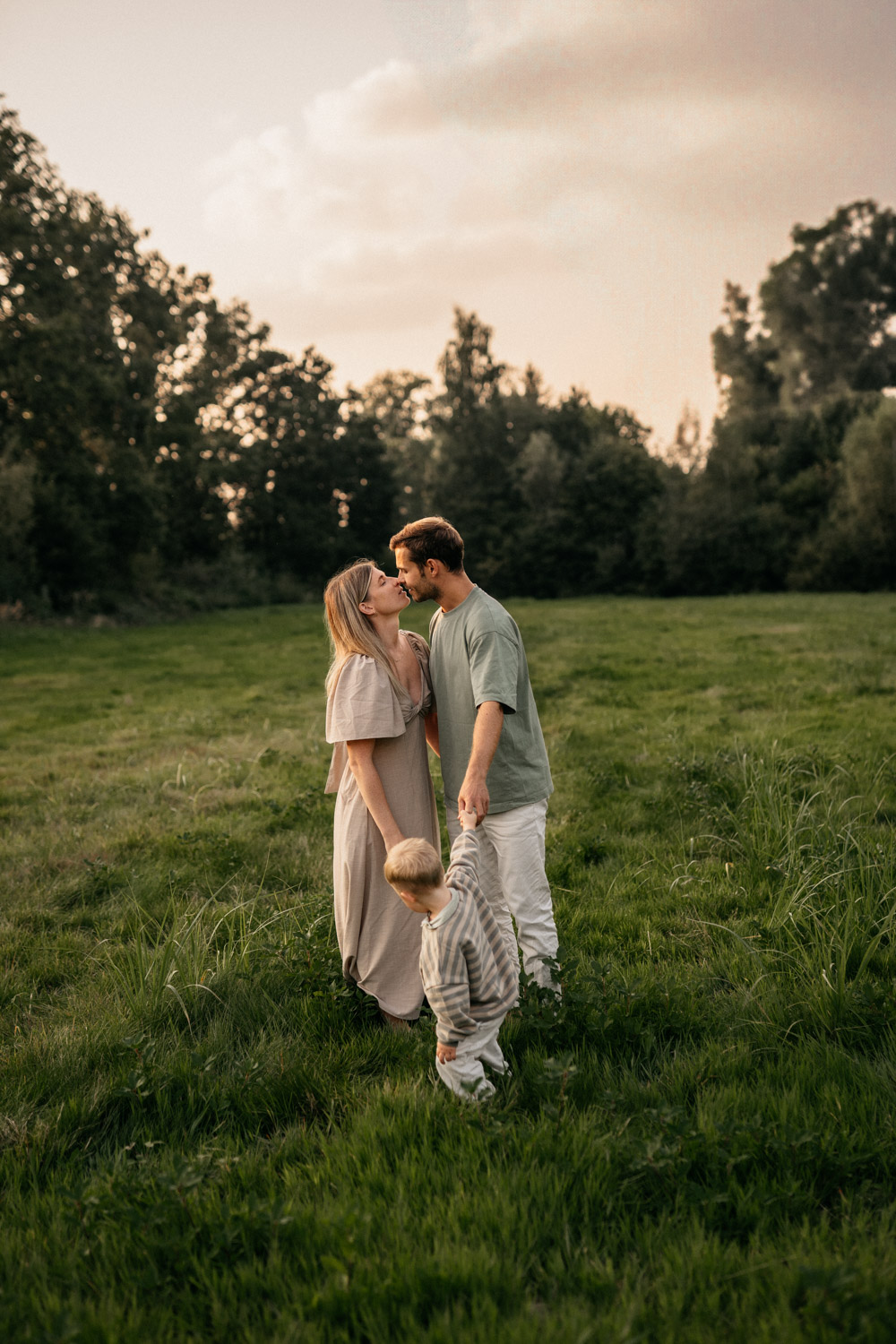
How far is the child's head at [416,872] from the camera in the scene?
293cm

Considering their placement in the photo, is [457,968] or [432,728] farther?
[432,728]

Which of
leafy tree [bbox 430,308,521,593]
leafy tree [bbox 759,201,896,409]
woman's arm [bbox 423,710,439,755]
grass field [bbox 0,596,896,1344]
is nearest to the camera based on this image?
grass field [bbox 0,596,896,1344]

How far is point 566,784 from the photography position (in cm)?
754

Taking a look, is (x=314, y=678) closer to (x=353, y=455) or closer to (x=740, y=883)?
(x=740, y=883)

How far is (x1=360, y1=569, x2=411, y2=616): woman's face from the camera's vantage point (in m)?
3.67

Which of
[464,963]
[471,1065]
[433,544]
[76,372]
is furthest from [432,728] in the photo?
[76,372]

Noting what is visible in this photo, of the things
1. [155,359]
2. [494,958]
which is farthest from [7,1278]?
[155,359]

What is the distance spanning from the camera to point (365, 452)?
4588cm

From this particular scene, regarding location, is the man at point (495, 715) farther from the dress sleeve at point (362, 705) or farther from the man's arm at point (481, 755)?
the dress sleeve at point (362, 705)

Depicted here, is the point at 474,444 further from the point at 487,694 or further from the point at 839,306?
the point at 487,694

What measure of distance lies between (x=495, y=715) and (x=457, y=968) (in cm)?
105

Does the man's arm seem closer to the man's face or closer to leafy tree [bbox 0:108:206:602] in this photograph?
the man's face

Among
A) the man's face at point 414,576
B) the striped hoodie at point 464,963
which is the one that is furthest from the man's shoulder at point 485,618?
the striped hoodie at point 464,963

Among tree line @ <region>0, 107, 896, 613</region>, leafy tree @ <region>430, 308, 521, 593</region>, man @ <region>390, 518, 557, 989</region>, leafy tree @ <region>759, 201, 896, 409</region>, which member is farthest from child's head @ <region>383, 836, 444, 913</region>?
leafy tree @ <region>759, 201, 896, 409</region>
